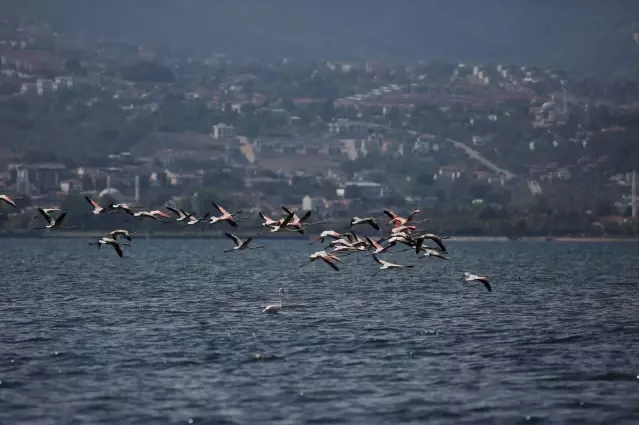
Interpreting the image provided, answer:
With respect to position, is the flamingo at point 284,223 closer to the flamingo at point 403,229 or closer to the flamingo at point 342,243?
the flamingo at point 342,243

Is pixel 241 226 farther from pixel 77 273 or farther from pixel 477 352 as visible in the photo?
pixel 477 352

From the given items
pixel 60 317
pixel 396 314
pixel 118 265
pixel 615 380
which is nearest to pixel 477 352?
pixel 615 380

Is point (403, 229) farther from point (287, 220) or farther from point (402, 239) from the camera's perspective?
point (287, 220)

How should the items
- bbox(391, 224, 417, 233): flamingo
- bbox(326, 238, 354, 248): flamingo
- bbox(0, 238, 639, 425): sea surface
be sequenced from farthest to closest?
bbox(326, 238, 354, 248): flamingo < bbox(391, 224, 417, 233): flamingo < bbox(0, 238, 639, 425): sea surface

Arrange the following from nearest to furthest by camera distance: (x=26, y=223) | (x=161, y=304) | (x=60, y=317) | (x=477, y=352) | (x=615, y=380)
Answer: (x=615, y=380) → (x=477, y=352) → (x=60, y=317) → (x=161, y=304) → (x=26, y=223)

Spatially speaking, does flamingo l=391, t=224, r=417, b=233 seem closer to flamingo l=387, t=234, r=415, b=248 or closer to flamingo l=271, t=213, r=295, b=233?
flamingo l=387, t=234, r=415, b=248

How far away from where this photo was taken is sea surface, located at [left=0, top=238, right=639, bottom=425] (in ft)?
116

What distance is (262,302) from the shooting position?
2472 inches

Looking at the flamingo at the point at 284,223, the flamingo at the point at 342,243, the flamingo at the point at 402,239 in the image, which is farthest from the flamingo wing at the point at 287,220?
the flamingo at the point at 402,239

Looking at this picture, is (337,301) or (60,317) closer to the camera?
(60,317)

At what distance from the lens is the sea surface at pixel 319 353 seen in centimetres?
3531

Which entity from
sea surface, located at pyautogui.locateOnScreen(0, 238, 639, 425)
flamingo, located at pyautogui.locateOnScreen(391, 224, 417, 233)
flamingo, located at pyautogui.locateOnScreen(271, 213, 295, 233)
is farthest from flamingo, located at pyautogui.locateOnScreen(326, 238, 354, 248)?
sea surface, located at pyautogui.locateOnScreen(0, 238, 639, 425)

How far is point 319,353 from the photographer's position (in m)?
43.5

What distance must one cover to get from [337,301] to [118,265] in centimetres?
4352
